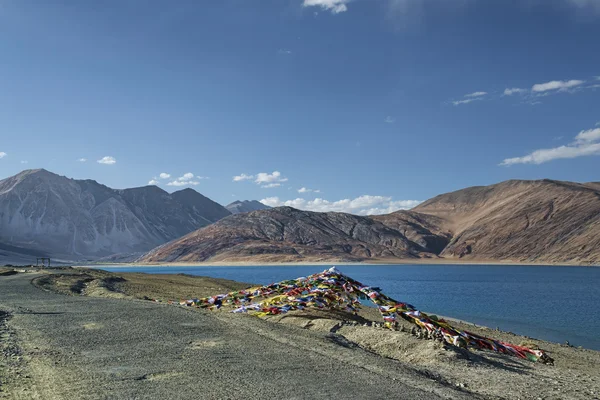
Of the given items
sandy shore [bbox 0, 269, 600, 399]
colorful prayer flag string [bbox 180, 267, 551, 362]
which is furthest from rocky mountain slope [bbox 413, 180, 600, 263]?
sandy shore [bbox 0, 269, 600, 399]

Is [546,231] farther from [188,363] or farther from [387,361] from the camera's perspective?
[188,363]

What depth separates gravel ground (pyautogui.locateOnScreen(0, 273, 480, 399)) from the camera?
8.82 meters

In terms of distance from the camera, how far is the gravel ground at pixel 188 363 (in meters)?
8.82

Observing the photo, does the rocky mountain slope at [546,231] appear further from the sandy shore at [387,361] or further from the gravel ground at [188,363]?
the gravel ground at [188,363]

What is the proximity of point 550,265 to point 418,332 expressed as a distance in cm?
15458

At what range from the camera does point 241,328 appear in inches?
616

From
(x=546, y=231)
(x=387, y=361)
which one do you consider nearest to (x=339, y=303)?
(x=387, y=361)

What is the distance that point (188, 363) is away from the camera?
1086 cm

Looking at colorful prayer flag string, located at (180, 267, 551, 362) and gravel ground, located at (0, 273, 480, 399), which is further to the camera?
colorful prayer flag string, located at (180, 267, 551, 362)

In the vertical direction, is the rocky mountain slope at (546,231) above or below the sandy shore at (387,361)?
above

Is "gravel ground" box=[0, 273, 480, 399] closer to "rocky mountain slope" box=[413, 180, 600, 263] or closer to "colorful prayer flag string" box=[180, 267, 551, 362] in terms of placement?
"colorful prayer flag string" box=[180, 267, 551, 362]

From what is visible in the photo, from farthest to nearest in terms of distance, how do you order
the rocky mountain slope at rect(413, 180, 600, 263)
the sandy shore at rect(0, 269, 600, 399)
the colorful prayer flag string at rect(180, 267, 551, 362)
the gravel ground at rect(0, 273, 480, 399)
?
the rocky mountain slope at rect(413, 180, 600, 263), the colorful prayer flag string at rect(180, 267, 551, 362), the sandy shore at rect(0, 269, 600, 399), the gravel ground at rect(0, 273, 480, 399)

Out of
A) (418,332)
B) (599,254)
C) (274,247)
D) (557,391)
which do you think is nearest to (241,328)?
(418,332)

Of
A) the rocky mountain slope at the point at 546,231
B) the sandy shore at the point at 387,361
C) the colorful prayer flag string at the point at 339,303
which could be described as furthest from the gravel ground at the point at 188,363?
the rocky mountain slope at the point at 546,231
